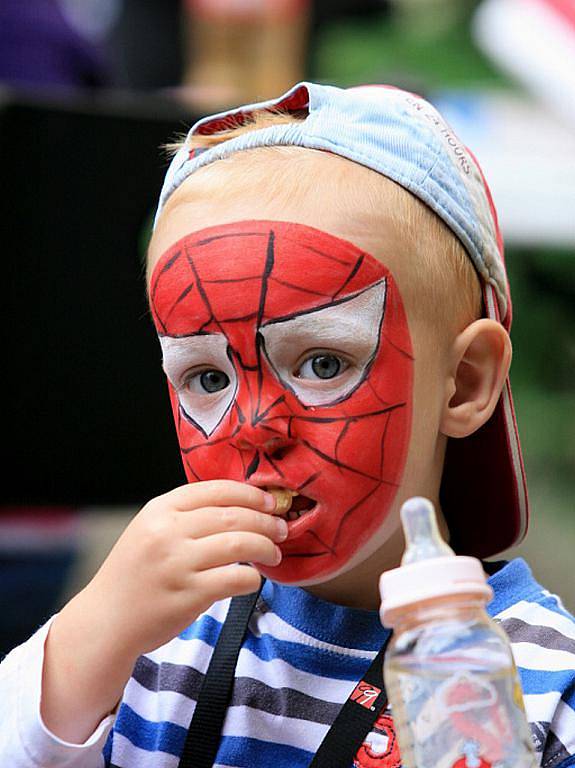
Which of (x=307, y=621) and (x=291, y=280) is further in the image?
(x=307, y=621)

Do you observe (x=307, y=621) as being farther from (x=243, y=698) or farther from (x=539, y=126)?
(x=539, y=126)

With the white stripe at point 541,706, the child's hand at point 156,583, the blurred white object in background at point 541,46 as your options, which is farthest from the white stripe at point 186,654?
the blurred white object in background at point 541,46

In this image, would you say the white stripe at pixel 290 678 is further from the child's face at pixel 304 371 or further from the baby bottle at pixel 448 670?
the baby bottle at pixel 448 670

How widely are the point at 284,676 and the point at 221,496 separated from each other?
0.22 m

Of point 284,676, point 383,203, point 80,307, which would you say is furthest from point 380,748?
point 80,307

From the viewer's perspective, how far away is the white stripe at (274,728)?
→ 109 cm

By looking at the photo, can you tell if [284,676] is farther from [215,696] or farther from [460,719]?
[460,719]

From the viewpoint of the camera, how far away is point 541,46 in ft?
9.32

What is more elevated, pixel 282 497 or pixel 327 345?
pixel 327 345

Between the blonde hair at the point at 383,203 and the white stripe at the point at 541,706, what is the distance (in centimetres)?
33

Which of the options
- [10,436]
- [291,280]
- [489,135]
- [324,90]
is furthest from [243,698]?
[489,135]

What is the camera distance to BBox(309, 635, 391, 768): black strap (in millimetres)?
1038

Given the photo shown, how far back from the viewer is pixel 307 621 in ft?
3.80

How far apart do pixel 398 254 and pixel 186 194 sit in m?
0.21
